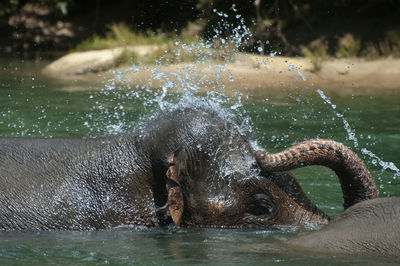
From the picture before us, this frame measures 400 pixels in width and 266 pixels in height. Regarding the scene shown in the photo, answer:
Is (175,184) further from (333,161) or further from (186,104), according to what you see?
(333,161)

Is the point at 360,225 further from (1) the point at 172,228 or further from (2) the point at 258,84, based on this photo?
(2) the point at 258,84

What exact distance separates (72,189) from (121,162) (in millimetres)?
411

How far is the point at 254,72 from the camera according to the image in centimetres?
1602

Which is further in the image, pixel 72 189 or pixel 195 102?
pixel 195 102

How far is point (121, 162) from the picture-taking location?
5445mm

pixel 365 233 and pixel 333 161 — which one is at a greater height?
pixel 333 161

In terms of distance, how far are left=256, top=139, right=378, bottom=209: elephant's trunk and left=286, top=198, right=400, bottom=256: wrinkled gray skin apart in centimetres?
39

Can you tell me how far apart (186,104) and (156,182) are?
2.24 feet

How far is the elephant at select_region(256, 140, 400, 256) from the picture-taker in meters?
4.62

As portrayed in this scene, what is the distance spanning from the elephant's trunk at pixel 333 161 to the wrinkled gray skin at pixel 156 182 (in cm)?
28

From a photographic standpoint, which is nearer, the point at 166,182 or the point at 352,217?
the point at 352,217

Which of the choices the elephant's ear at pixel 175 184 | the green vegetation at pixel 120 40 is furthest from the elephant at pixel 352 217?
the green vegetation at pixel 120 40

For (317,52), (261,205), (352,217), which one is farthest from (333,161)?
(317,52)

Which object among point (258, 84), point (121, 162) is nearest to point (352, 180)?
point (121, 162)
